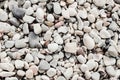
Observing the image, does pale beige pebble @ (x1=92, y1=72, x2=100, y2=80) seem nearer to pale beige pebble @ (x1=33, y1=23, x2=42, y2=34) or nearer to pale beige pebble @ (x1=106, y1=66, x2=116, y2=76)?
pale beige pebble @ (x1=106, y1=66, x2=116, y2=76)

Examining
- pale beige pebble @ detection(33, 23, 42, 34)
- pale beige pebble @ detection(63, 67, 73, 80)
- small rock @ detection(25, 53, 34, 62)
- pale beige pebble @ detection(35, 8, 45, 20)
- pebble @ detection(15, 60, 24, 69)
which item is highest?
pale beige pebble @ detection(35, 8, 45, 20)

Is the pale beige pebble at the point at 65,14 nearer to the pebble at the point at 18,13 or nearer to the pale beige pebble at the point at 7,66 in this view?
the pebble at the point at 18,13

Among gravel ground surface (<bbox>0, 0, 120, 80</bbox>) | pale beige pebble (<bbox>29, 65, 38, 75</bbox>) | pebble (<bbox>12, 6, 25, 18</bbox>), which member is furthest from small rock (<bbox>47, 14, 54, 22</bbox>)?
pale beige pebble (<bbox>29, 65, 38, 75</bbox>)

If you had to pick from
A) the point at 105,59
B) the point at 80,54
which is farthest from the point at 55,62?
the point at 105,59

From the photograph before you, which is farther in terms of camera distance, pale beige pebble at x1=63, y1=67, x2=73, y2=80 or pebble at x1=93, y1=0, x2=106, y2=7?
pebble at x1=93, y1=0, x2=106, y2=7

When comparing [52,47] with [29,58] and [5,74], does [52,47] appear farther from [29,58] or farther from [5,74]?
[5,74]

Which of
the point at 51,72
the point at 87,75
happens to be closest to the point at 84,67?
the point at 87,75

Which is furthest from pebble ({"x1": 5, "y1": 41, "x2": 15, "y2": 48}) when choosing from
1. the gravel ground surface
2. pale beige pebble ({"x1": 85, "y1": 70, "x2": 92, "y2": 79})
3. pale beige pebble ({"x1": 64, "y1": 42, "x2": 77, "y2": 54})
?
pale beige pebble ({"x1": 85, "y1": 70, "x2": 92, "y2": 79})

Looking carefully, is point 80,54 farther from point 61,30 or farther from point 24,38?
point 24,38

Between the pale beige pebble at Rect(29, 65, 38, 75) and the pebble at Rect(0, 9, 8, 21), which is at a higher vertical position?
the pebble at Rect(0, 9, 8, 21)
